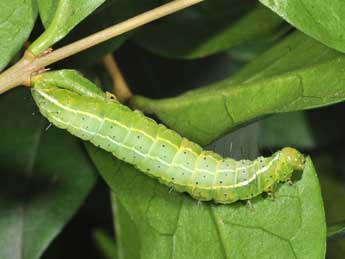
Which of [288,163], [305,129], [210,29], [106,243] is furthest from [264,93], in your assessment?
[106,243]

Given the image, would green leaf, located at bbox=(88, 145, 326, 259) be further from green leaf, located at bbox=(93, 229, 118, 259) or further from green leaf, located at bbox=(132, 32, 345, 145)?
green leaf, located at bbox=(93, 229, 118, 259)

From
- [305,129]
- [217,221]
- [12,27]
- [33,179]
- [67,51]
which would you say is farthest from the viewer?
[305,129]

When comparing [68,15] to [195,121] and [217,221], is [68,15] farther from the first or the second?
[217,221]

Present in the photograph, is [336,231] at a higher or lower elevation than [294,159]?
lower

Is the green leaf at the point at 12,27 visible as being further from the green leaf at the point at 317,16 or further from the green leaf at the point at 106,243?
the green leaf at the point at 106,243

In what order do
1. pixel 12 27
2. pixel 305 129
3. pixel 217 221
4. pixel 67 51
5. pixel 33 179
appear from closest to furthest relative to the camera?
pixel 67 51, pixel 12 27, pixel 217 221, pixel 33 179, pixel 305 129

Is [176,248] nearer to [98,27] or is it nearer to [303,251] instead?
[303,251]

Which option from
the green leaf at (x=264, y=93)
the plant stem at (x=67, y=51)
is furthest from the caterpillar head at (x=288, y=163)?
the plant stem at (x=67, y=51)
